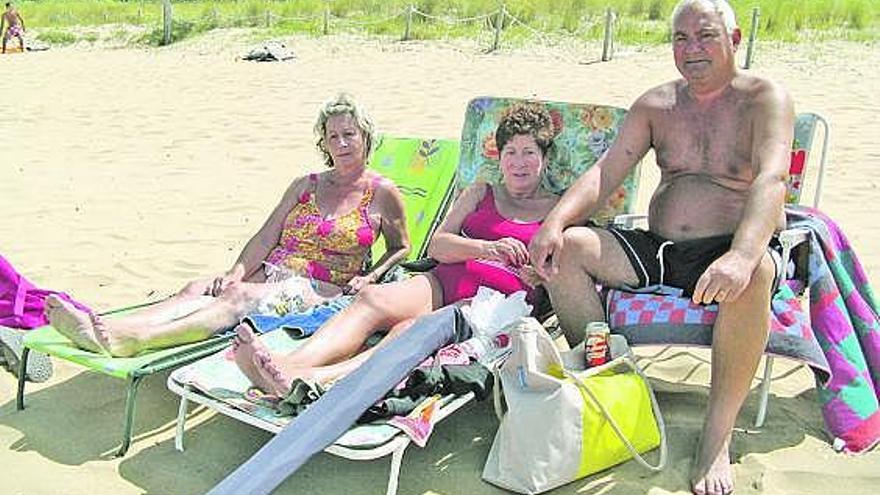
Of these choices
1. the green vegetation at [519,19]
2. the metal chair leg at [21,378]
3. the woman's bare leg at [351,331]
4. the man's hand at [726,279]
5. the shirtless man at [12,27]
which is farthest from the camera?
the shirtless man at [12,27]

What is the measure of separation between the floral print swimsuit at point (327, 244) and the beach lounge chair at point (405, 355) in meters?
0.57

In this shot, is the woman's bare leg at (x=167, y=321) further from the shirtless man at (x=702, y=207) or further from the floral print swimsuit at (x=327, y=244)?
the shirtless man at (x=702, y=207)

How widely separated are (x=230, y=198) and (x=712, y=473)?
492 centimetres

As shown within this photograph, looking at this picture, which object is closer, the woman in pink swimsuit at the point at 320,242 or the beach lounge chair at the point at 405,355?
the beach lounge chair at the point at 405,355

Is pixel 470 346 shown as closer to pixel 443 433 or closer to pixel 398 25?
pixel 443 433

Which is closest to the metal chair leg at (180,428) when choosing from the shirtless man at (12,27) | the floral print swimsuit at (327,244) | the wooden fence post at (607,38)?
the floral print swimsuit at (327,244)

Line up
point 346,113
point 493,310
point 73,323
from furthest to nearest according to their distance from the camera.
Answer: point 346,113 → point 493,310 → point 73,323

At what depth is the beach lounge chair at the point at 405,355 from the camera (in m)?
2.96

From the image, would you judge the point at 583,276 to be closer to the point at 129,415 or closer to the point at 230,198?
the point at 129,415

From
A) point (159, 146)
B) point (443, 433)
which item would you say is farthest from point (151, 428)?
point (159, 146)

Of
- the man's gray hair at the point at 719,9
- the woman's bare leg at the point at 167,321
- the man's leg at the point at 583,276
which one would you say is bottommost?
the woman's bare leg at the point at 167,321

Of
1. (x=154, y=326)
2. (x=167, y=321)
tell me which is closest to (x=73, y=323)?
(x=154, y=326)

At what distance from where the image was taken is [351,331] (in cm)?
361

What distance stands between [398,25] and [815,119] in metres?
17.8
